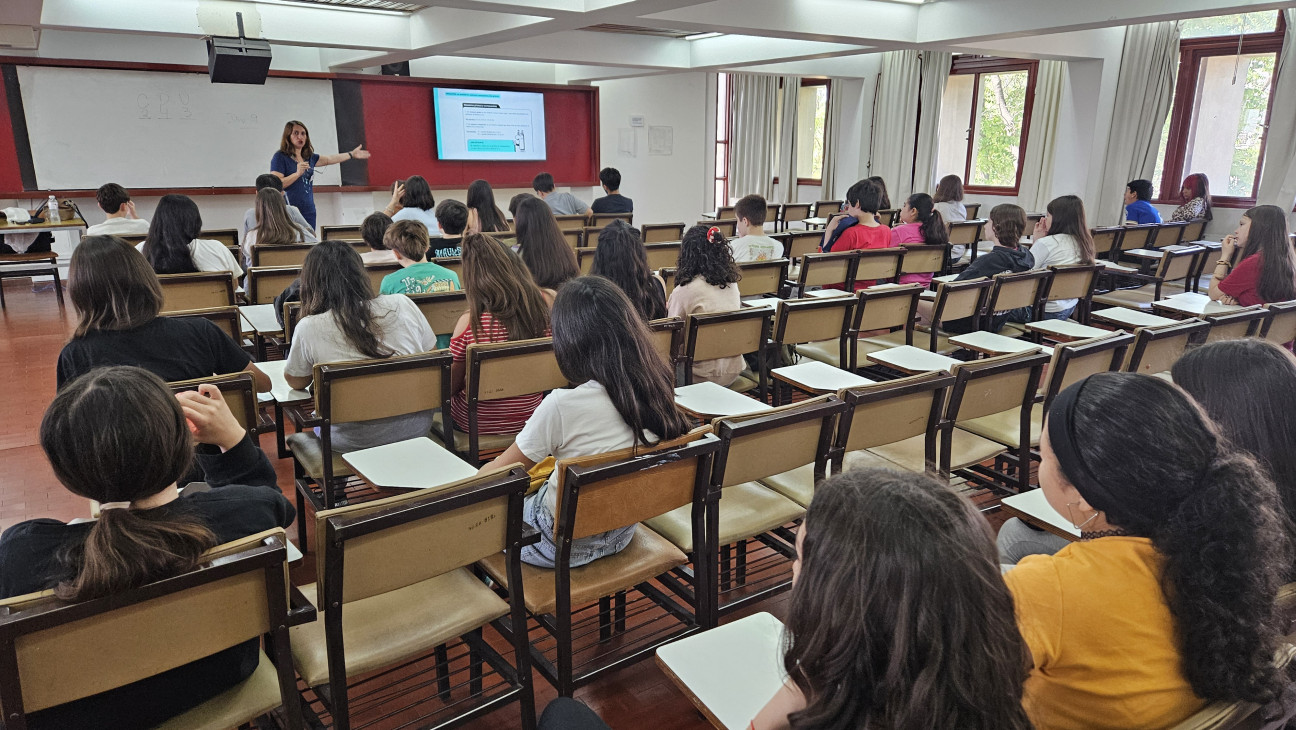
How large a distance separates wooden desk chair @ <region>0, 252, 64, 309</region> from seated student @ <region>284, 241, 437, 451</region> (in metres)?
5.86

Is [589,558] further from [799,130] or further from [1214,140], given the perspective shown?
[799,130]

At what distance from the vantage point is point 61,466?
4.33ft

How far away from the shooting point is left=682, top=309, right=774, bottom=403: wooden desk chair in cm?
346

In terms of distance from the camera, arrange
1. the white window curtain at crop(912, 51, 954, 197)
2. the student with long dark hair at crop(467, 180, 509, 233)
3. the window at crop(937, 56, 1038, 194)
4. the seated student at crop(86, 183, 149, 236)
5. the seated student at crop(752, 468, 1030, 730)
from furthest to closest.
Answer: the white window curtain at crop(912, 51, 954, 197), the window at crop(937, 56, 1038, 194), the student with long dark hair at crop(467, 180, 509, 233), the seated student at crop(86, 183, 149, 236), the seated student at crop(752, 468, 1030, 730)

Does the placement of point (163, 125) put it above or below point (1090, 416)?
above

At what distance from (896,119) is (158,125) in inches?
362

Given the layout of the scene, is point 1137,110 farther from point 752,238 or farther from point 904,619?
point 904,619

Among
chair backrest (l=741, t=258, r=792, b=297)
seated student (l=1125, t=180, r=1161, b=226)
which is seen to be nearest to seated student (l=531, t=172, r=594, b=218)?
chair backrest (l=741, t=258, r=792, b=297)

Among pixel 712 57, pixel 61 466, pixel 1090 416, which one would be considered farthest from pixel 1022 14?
pixel 61 466

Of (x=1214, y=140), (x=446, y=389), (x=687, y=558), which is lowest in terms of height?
(x=687, y=558)

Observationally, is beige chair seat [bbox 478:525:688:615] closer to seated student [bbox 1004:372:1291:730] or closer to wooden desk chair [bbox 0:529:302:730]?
wooden desk chair [bbox 0:529:302:730]

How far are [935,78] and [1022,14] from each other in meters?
4.47

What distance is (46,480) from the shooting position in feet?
12.0

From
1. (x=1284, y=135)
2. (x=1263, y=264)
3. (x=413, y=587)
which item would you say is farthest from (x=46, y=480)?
(x=1284, y=135)
